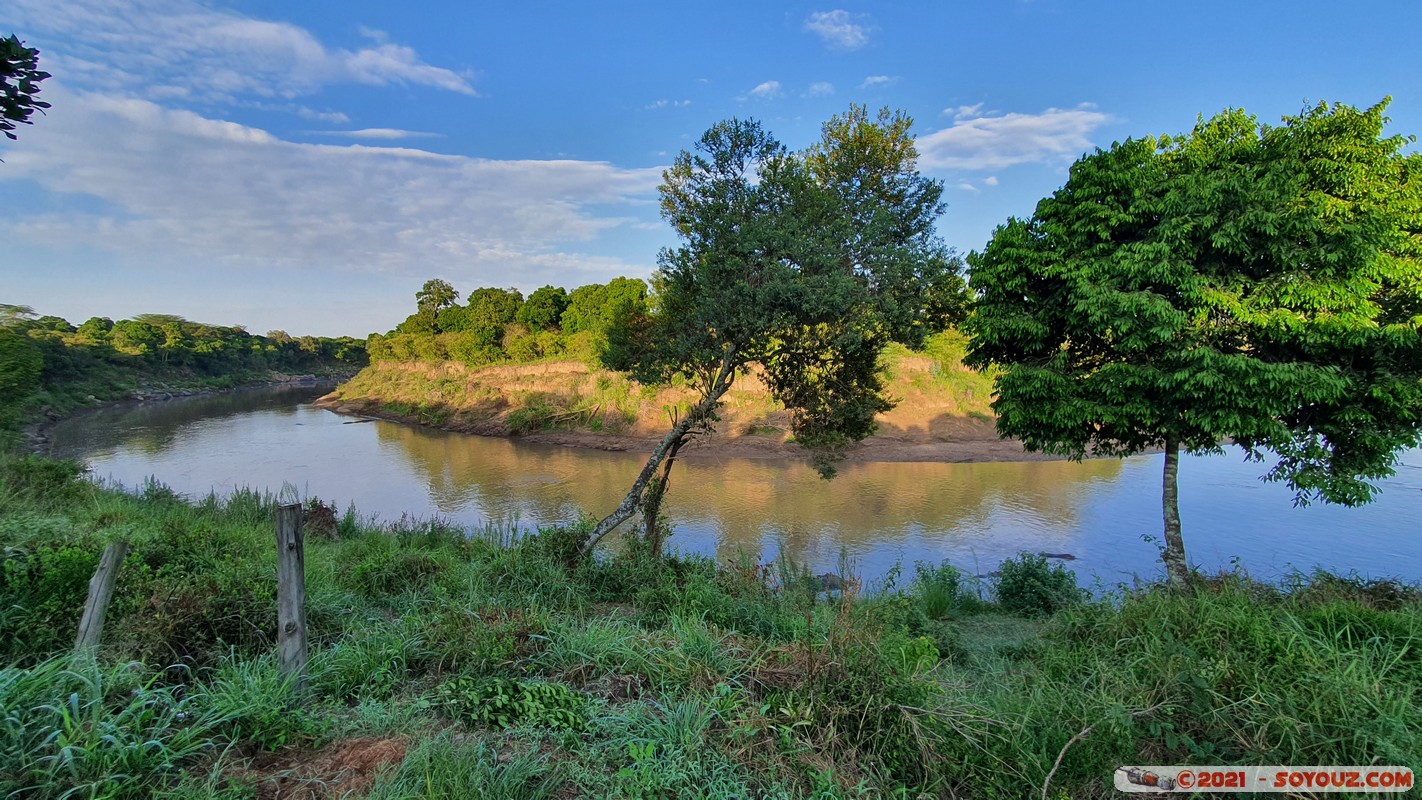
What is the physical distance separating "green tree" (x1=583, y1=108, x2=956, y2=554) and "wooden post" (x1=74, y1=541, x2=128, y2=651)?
606 centimetres

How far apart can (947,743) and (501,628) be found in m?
3.36

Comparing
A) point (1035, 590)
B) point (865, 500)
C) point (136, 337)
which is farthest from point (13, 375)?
point (136, 337)

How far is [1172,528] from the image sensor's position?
29.5 feet

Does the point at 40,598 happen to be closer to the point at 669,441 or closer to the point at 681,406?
the point at 669,441

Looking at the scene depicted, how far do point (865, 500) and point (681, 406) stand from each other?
15364 millimetres

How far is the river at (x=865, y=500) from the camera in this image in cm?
1336

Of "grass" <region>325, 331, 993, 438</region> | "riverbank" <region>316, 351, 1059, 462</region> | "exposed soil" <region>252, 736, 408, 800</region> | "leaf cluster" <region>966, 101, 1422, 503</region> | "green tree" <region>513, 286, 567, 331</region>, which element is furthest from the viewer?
"green tree" <region>513, 286, 567, 331</region>

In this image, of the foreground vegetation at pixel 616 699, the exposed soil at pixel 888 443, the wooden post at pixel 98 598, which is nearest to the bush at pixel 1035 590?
the foreground vegetation at pixel 616 699

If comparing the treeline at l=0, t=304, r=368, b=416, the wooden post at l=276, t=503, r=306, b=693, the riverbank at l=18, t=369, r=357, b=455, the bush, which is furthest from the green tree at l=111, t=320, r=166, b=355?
the bush

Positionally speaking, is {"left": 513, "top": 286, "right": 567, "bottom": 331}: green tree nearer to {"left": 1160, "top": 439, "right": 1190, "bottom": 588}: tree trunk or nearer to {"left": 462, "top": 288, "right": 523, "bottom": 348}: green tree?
{"left": 462, "top": 288, "right": 523, "bottom": 348}: green tree

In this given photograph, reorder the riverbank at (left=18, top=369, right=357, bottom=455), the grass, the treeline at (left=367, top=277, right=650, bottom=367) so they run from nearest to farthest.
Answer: the grass, the riverbank at (left=18, top=369, right=357, bottom=455), the treeline at (left=367, top=277, right=650, bottom=367)

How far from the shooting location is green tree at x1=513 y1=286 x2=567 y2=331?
46.0 meters

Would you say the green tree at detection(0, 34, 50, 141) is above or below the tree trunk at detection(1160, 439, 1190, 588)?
above

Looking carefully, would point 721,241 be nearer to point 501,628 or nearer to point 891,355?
point 501,628
